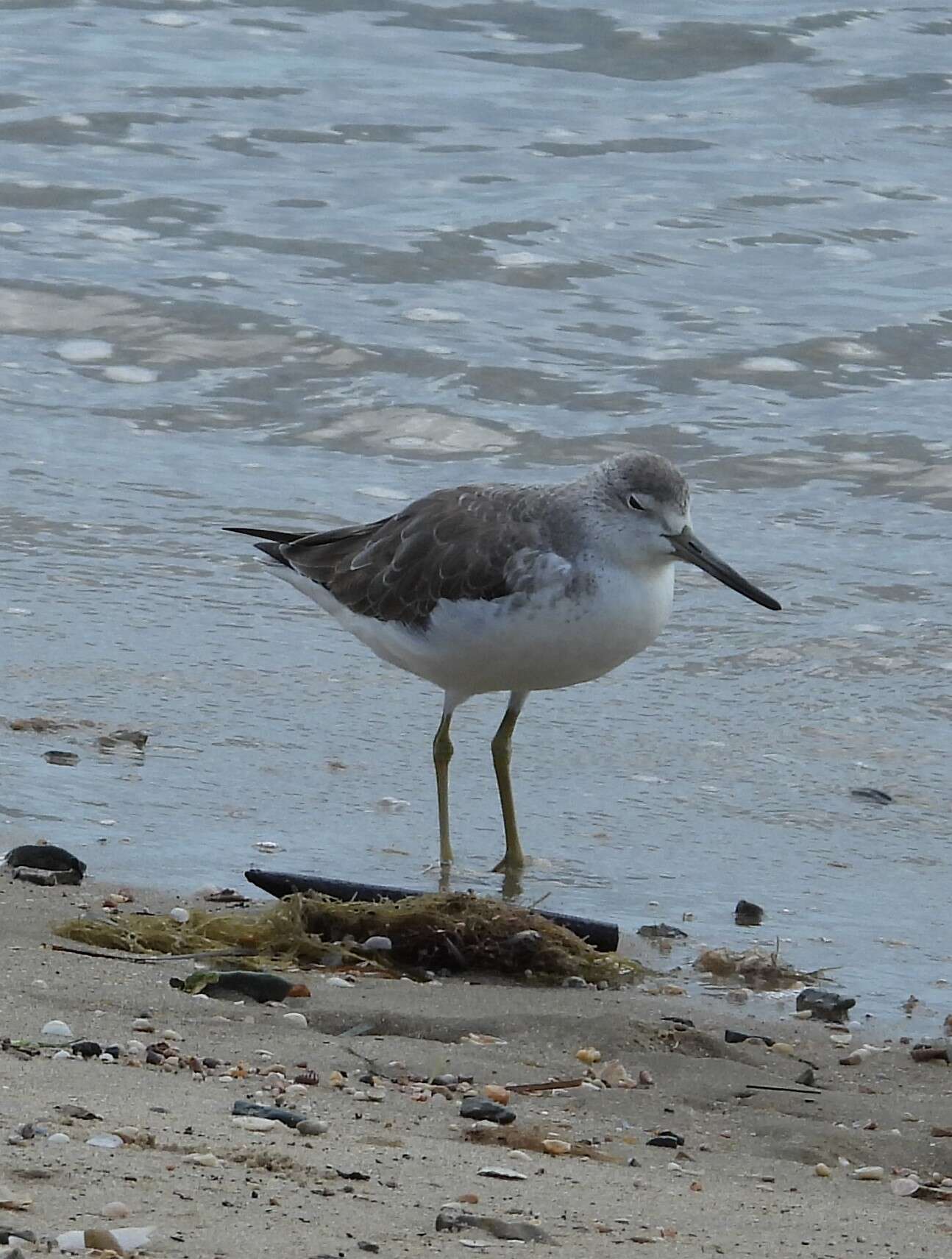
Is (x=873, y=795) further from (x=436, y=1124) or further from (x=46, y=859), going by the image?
(x=436, y=1124)

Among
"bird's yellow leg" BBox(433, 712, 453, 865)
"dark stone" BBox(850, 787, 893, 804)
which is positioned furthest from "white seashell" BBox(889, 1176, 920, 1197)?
"dark stone" BBox(850, 787, 893, 804)

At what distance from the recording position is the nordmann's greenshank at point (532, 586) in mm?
6188

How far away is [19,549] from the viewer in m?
8.93

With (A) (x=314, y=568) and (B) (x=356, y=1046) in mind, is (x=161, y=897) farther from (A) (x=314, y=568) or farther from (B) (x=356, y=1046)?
(A) (x=314, y=568)

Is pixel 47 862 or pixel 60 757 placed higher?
pixel 47 862

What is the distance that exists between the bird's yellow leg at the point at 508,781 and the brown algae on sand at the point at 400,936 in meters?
0.99

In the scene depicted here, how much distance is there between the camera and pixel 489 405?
11078 mm

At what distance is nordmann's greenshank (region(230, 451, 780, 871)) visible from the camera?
6.19m

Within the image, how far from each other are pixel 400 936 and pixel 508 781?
144 cm

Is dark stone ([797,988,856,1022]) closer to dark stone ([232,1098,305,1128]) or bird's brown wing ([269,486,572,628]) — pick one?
bird's brown wing ([269,486,572,628])

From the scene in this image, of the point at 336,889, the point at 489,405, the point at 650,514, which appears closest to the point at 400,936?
the point at 336,889

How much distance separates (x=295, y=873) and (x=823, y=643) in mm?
3267

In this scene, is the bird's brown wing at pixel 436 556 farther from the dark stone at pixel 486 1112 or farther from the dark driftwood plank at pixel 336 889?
the dark stone at pixel 486 1112

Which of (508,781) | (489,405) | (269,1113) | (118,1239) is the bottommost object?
(508,781)
